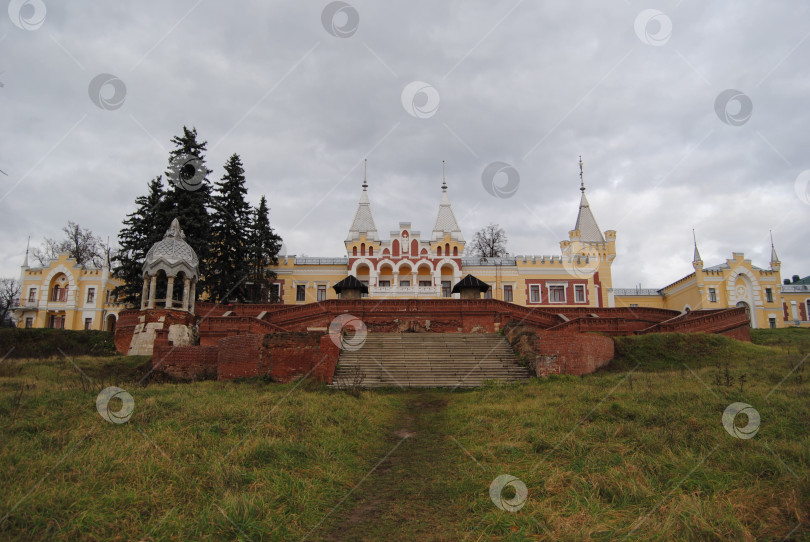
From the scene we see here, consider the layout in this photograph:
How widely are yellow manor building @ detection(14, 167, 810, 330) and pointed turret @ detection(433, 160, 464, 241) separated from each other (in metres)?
0.09

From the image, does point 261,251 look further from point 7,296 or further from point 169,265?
point 7,296

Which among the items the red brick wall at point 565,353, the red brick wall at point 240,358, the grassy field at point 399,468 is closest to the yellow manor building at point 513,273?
the red brick wall at point 565,353

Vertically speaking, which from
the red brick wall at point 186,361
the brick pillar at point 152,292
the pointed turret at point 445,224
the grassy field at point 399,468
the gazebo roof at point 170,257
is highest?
the pointed turret at point 445,224

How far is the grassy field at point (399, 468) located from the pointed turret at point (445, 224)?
34.3 m

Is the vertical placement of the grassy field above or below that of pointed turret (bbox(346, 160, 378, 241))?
below

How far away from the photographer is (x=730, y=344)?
22000 millimetres

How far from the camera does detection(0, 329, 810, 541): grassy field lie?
522 centimetres

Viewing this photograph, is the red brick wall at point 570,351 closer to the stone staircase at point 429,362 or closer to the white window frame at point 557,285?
the stone staircase at point 429,362

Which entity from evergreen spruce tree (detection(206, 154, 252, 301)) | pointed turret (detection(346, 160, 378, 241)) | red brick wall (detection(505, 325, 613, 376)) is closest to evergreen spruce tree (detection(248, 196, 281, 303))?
evergreen spruce tree (detection(206, 154, 252, 301))

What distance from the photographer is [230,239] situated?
118 feet

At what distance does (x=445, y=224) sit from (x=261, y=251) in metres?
17.1

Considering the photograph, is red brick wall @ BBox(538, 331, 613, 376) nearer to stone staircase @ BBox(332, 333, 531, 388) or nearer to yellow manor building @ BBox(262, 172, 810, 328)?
stone staircase @ BBox(332, 333, 531, 388)

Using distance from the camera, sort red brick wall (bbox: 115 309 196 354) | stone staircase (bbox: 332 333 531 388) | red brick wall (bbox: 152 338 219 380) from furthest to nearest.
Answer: red brick wall (bbox: 115 309 196 354) → stone staircase (bbox: 332 333 531 388) → red brick wall (bbox: 152 338 219 380)

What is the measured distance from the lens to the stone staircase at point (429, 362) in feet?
64.1
